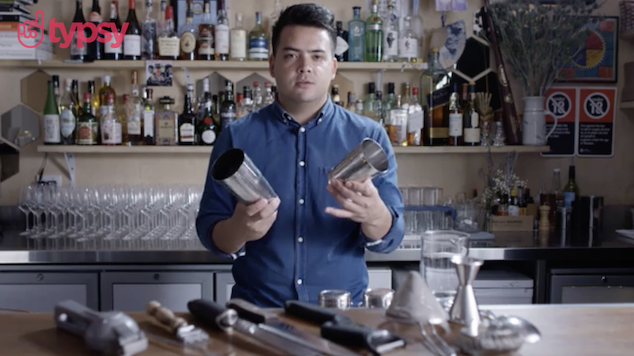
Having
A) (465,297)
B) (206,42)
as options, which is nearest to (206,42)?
(206,42)

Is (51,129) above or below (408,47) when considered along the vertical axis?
below

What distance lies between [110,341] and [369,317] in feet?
1.37

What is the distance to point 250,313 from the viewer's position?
102 centimetres

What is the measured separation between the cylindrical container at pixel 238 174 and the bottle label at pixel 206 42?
1634 millimetres

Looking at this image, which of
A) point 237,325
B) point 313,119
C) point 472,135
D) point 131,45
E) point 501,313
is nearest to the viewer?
point 237,325

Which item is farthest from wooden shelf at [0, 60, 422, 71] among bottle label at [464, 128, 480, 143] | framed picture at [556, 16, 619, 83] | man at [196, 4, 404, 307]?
man at [196, 4, 404, 307]

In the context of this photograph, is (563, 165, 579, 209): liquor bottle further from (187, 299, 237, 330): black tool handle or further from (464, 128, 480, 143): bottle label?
(187, 299, 237, 330): black tool handle

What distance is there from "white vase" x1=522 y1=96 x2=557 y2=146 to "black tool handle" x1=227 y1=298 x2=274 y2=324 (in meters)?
1.96

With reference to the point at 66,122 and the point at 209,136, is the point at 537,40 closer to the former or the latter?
the point at 209,136

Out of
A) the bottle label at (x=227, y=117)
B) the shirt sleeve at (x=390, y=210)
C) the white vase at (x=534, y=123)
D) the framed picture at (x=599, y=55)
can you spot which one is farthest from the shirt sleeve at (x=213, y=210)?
the framed picture at (x=599, y=55)

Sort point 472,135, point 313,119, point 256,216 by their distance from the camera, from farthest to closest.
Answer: point 472,135
point 313,119
point 256,216

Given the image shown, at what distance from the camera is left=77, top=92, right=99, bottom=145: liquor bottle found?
2.62 metres

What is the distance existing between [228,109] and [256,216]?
1497 millimetres

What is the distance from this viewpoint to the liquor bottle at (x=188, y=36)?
8.66ft
